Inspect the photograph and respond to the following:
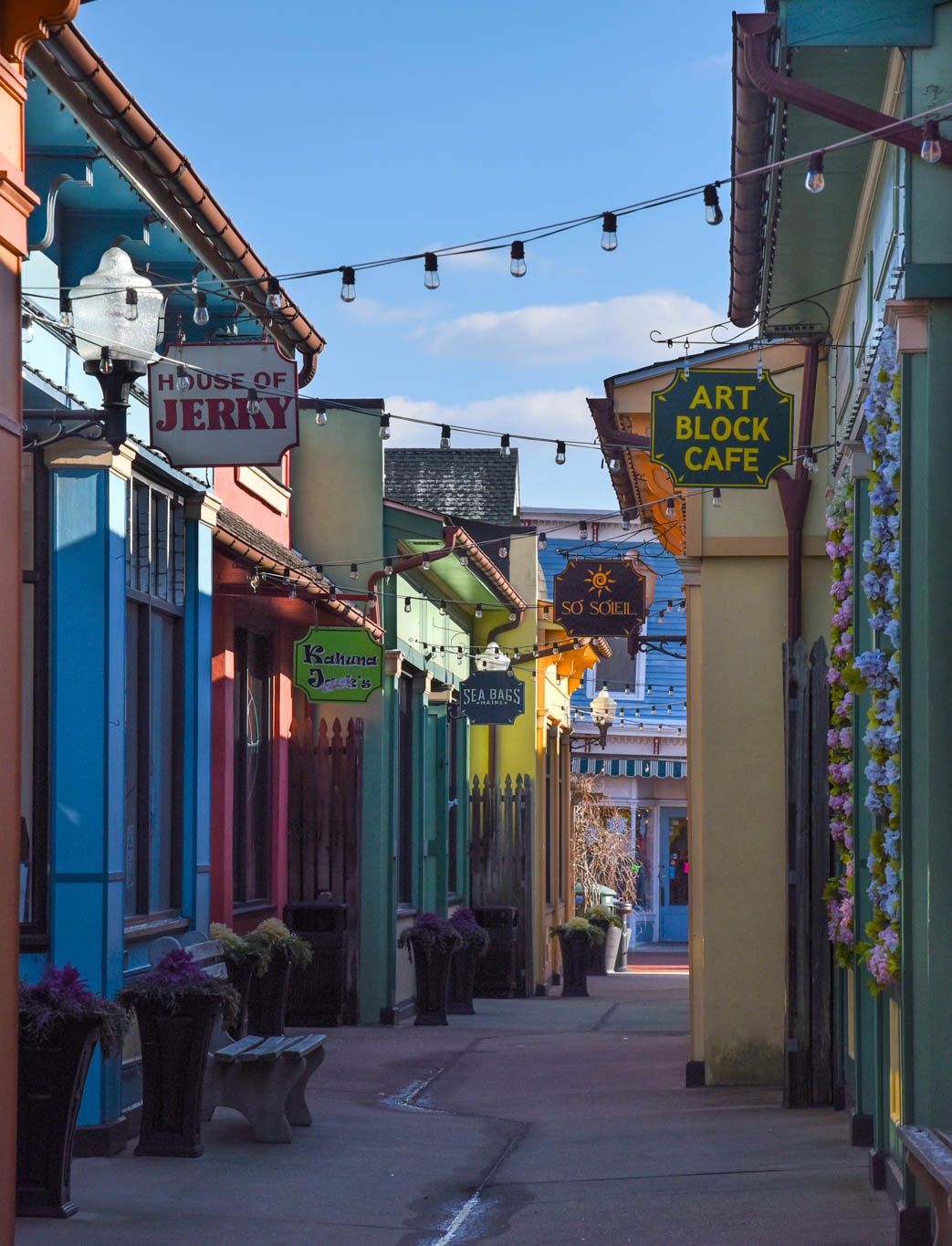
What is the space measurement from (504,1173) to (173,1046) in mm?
1689

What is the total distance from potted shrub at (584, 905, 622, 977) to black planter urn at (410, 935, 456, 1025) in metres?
6.40

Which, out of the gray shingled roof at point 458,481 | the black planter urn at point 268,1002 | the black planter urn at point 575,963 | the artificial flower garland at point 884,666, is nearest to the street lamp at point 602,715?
the gray shingled roof at point 458,481

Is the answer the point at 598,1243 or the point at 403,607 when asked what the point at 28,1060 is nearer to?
the point at 598,1243

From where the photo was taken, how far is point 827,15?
6.92 meters

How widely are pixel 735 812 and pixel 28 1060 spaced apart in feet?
19.2

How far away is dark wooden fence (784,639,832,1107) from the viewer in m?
10.6

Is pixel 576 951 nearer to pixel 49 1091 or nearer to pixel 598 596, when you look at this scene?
pixel 598 596

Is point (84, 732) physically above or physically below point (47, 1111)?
above

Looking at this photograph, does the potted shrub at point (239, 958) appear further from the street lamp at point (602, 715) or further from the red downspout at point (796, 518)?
the street lamp at point (602, 715)

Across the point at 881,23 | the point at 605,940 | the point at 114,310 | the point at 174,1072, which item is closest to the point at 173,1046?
the point at 174,1072

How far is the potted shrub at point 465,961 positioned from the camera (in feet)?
59.4

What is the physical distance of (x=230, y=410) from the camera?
10.0 meters

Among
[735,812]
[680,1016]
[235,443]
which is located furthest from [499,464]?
[235,443]

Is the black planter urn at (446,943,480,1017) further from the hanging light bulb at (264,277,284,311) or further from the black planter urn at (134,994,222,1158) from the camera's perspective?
the black planter urn at (134,994,222,1158)
